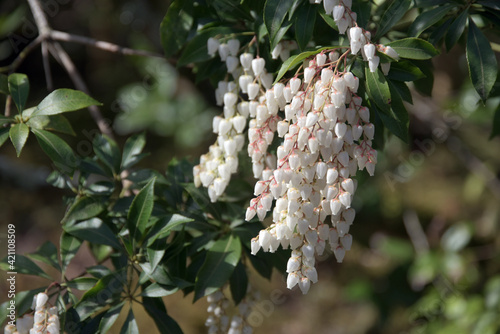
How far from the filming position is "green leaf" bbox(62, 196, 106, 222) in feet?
4.35

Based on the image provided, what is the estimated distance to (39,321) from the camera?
3.81 feet

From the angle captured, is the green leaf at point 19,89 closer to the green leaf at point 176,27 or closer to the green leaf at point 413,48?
the green leaf at point 176,27

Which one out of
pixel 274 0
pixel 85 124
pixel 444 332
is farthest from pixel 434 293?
pixel 85 124

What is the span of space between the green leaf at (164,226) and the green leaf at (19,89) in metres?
0.44

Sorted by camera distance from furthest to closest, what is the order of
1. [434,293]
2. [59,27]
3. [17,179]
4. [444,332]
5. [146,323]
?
[59,27] < [17,179] < [146,323] < [434,293] < [444,332]

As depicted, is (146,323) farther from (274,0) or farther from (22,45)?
(274,0)

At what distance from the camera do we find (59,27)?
395 centimetres

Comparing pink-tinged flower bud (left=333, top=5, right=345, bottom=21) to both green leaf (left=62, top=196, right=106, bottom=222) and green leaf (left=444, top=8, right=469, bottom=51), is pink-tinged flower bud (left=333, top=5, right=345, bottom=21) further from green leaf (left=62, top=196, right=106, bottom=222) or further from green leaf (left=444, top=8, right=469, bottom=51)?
green leaf (left=62, top=196, right=106, bottom=222)

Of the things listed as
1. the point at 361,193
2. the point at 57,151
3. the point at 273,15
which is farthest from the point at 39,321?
the point at 361,193

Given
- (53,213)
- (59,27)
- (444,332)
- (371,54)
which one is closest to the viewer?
(371,54)

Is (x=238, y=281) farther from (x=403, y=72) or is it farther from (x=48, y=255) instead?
(x=403, y=72)

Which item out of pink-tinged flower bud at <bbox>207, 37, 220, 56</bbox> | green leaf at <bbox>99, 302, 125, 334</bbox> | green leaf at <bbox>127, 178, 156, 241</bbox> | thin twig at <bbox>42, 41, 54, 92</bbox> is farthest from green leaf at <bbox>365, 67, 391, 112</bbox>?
thin twig at <bbox>42, 41, 54, 92</bbox>

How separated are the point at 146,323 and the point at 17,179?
1271mm

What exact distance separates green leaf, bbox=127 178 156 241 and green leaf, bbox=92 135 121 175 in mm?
265
